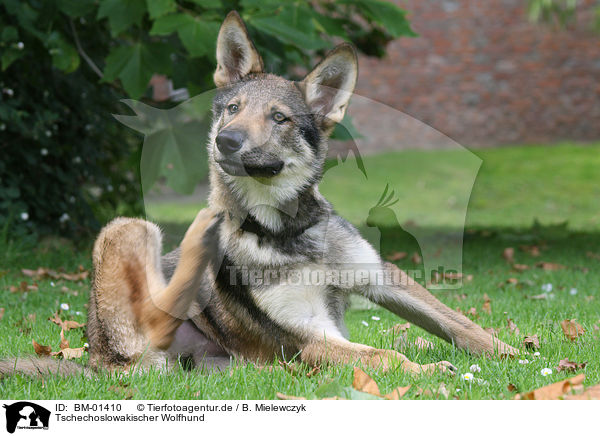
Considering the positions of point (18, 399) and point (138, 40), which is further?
Result: point (138, 40)

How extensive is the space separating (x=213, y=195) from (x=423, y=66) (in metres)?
19.1

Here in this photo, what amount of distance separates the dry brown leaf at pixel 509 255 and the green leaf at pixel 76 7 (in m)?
5.13

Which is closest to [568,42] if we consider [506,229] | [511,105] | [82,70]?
[511,105]

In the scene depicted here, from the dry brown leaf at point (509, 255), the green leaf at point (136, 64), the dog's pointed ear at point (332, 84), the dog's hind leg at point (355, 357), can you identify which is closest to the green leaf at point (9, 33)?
the green leaf at point (136, 64)

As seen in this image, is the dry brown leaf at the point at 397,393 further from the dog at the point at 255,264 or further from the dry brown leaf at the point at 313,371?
the dry brown leaf at the point at 313,371

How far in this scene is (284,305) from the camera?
3.45 m

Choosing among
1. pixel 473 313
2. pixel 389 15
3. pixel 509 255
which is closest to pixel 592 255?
pixel 509 255

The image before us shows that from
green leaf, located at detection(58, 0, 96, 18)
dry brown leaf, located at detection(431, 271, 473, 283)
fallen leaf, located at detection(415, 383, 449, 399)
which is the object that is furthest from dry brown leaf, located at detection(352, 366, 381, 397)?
green leaf, located at detection(58, 0, 96, 18)

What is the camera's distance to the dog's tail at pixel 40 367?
131 inches

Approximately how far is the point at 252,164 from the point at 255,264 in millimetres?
561
